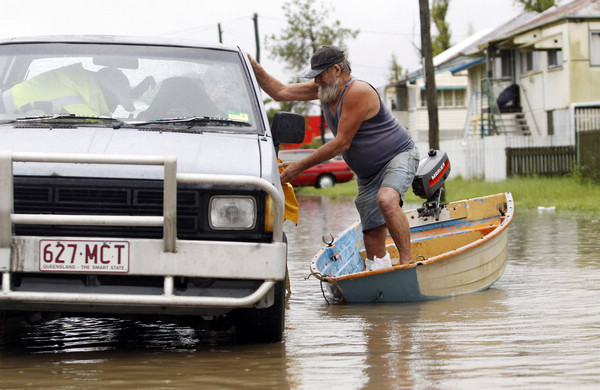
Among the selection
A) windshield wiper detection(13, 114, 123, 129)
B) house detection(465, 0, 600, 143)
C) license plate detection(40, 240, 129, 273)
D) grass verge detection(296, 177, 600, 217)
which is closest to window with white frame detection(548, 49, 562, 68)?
house detection(465, 0, 600, 143)

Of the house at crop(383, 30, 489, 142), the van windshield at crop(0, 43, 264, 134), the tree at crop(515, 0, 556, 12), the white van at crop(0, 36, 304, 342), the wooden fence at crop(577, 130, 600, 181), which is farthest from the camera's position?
the house at crop(383, 30, 489, 142)

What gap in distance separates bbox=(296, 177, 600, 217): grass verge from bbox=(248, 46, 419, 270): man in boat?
10.9m

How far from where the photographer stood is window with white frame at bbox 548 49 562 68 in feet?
109

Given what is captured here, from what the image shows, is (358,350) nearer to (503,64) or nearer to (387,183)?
(387,183)

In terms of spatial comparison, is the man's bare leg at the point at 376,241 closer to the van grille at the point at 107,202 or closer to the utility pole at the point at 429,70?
the van grille at the point at 107,202

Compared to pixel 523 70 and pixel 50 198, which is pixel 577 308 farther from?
pixel 523 70

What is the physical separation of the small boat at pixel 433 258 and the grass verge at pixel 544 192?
885 centimetres

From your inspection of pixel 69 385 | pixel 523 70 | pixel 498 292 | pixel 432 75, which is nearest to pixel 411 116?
pixel 523 70

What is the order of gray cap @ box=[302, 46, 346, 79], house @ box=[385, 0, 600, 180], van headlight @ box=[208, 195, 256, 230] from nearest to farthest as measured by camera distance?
van headlight @ box=[208, 195, 256, 230] → gray cap @ box=[302, 46, 346, 79] → house @ box=[385, 0, 600, 180]

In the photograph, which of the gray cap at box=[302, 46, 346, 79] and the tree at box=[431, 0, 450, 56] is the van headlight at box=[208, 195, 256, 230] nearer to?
the gray cap at box=[302, 46, 346, 79]

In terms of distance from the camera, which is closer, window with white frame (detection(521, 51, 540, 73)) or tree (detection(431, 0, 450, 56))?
window with white frame (detection(521, 51, 540, 73))

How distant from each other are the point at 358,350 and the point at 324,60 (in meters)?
2.54

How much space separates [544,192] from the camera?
2316 centimetres

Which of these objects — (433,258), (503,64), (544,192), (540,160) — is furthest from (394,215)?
(503,64)
